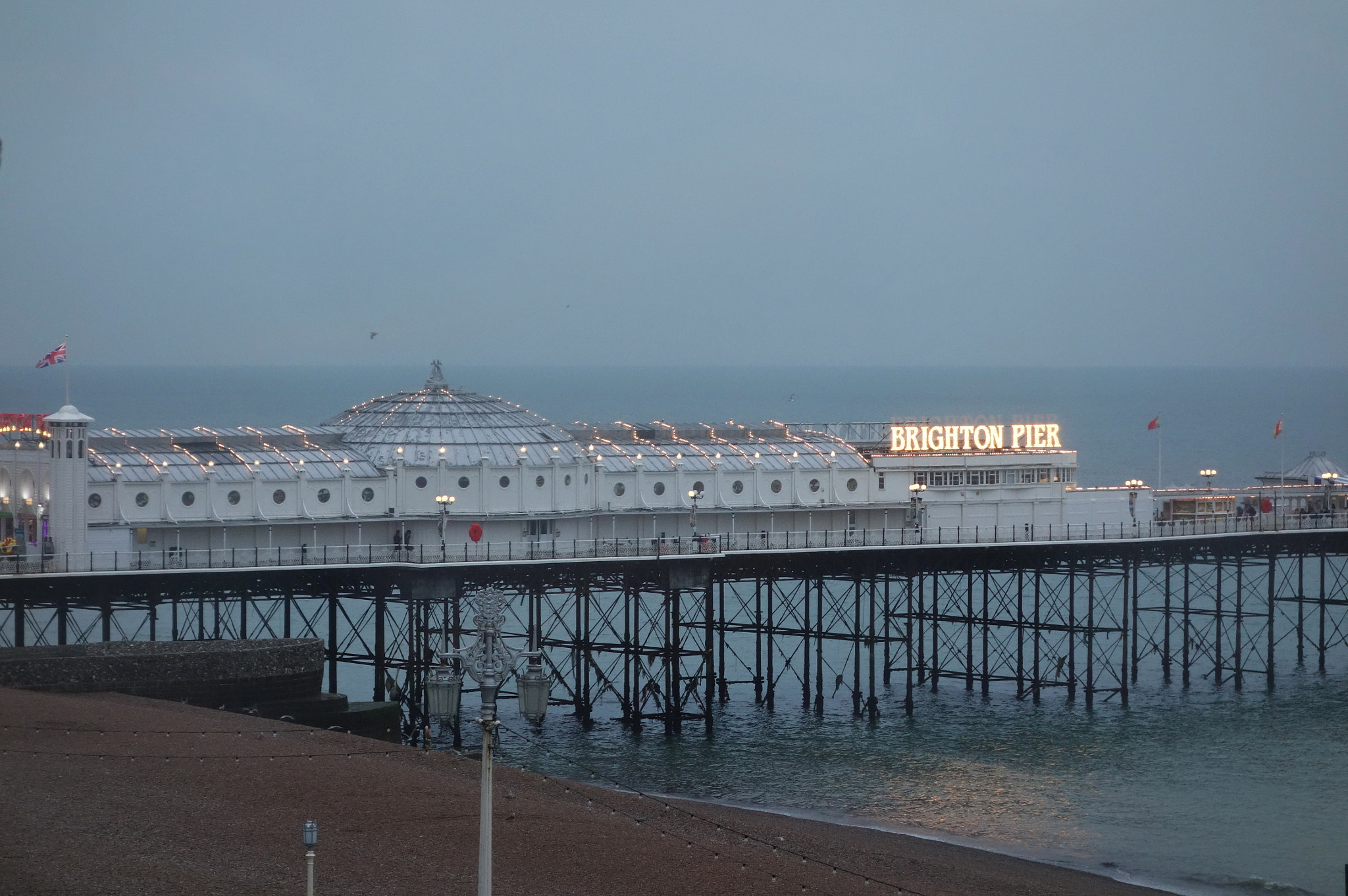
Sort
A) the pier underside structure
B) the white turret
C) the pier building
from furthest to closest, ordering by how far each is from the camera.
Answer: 1. the pier building
2. the pier underside structure
3. the white turret

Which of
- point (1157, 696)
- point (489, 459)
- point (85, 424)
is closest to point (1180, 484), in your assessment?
point (1157, 696)

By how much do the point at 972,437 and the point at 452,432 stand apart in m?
23.9

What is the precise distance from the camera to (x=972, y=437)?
271ft

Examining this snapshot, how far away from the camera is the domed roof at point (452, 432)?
71500 millimetres

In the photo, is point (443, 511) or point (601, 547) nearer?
point (443, 511)

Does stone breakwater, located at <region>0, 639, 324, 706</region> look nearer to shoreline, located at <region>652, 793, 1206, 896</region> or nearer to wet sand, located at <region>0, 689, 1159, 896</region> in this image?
wet sand, located at <region>0, 689, 1159, 896</region>

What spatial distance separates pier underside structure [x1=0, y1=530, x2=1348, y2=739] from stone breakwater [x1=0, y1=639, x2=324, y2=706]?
488cm

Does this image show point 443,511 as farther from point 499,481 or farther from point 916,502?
point 916,502

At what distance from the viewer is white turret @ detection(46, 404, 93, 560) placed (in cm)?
6400

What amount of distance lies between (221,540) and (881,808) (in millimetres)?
25592

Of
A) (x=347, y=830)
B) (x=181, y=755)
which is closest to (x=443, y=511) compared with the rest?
(x=181, y=755)

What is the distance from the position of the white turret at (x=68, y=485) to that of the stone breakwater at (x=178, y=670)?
19.9 feet

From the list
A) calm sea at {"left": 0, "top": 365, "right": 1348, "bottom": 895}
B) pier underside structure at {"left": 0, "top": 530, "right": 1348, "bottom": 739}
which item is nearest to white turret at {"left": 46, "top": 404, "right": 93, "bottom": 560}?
pier underside structure at {"left": 0, "top": 530, "right": 1348, "bottom": 739}

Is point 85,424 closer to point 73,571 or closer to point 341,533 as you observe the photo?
point 73,571
